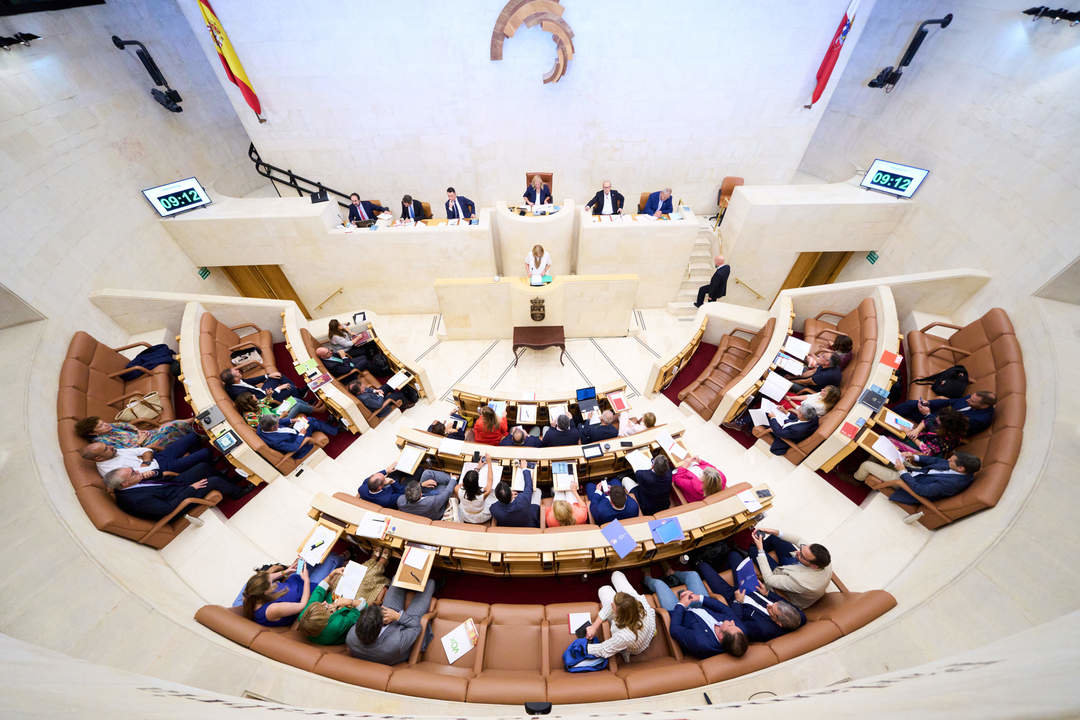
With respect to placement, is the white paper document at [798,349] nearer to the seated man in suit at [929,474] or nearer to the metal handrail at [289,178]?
the seated man in suit at [929,474]

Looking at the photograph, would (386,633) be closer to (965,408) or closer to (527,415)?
(527,415)

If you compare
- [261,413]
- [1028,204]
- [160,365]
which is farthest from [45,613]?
[1028,204]

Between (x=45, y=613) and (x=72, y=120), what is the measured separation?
7245 millimetres

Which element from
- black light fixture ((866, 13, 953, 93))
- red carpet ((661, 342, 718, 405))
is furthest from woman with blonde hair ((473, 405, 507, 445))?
black light fixture ((866, 13, 953, 93))

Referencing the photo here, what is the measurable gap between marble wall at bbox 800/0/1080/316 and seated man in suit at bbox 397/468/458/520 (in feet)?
27.1

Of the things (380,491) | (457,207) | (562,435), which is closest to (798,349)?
(562,435)

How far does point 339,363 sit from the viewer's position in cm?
607

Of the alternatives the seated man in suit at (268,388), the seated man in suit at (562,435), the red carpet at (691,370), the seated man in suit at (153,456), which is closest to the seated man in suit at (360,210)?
the seated man in suit at (268,388)

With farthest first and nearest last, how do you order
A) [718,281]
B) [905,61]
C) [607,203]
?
[607,203], [905,61], [718,281]

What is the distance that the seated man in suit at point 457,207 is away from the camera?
7613mm

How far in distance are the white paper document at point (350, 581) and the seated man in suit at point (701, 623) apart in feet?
9.34

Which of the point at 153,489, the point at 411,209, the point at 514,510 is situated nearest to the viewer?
the point at 514,510

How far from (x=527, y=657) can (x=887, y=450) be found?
179 inches

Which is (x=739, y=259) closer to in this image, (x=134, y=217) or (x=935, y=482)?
(x=935, y=482)
